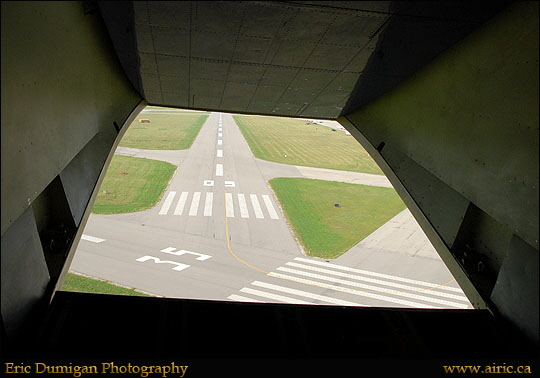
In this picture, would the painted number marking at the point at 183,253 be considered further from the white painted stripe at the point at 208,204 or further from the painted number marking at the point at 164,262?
the white painted stripe at the point at 208,204

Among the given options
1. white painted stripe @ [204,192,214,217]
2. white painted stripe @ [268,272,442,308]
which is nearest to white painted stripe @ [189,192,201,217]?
white painted stripe @ [204,192,214,217]

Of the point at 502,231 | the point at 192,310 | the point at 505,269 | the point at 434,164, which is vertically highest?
the point at 434,164

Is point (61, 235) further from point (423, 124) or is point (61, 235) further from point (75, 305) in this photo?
point (423, 124)

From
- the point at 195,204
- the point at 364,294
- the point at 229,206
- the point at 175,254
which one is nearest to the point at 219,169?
the point at 195,204

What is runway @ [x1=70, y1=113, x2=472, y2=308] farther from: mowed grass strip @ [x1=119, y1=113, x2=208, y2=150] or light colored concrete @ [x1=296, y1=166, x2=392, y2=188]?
mowed grass strip @ [x1=119, y1=113, x2=208, y2=150]

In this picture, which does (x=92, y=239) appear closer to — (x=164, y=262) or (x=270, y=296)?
(x=164, y=262)

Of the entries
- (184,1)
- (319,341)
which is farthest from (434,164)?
(184,1)
